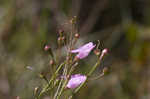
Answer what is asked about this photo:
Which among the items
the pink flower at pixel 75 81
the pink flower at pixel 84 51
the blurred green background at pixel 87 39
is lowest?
the blurred green background at pixel 87 39

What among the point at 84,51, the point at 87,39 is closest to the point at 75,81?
the point at 84,51

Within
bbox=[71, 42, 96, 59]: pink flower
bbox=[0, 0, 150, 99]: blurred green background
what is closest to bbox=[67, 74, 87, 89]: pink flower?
bbox=[71, 42, 96, 59]: pink flower

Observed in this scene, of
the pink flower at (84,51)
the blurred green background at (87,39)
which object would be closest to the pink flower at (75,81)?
the pink flower at (84,51)

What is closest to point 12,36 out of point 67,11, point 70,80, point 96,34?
point 67,11

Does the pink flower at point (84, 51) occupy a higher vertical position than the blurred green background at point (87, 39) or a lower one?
higher

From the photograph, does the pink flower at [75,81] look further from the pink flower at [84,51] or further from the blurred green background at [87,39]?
the blurred green background at [87,39]

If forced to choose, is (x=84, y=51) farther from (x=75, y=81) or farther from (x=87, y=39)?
(x=87, y=39)

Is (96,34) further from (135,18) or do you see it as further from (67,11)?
(135,18)

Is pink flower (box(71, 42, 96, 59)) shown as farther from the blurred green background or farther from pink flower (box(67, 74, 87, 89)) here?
the blurred green background

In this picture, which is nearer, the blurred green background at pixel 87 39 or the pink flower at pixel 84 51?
the pink flower at pixel 84 51
